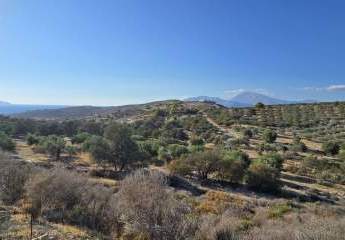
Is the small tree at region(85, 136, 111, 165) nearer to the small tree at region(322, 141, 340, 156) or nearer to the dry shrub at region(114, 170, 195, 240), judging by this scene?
the dry shrub at region(114, 170, 195, 240)

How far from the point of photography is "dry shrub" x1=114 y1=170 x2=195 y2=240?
13.0 meters

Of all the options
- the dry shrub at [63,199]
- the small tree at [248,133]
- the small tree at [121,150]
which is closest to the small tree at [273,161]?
the small tree at [121,150]

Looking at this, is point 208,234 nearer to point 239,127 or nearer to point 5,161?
point 5,161

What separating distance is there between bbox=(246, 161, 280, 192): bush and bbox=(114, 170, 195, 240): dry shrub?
2052 cm

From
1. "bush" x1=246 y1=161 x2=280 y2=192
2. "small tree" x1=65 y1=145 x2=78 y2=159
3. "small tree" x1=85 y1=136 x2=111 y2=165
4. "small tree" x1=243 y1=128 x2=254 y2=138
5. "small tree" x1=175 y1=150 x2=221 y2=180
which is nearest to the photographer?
"bush" x1=246 y1=161 x2=280 y2=192

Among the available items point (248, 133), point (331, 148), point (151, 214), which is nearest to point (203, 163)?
point (331, 148)

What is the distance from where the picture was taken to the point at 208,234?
Answer: 1384 cm

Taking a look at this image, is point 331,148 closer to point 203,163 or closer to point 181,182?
point 203,163

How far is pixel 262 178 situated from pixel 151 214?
72.4 ft

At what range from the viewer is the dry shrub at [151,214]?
13045 mm

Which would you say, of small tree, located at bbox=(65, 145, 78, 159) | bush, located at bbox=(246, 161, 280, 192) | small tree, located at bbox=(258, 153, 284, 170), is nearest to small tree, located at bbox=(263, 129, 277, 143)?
small tree, located at bbox=(258, 153, 284, 170)

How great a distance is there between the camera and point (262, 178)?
112ft

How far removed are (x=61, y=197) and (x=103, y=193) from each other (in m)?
1.85

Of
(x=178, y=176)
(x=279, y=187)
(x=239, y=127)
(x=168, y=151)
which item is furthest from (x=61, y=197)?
(x=239, y=127)
